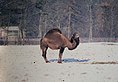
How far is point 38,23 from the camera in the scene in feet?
252

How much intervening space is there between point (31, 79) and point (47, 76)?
105 centimetres

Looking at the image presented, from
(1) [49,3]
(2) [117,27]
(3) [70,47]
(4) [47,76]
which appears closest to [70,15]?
(1) [49,3]

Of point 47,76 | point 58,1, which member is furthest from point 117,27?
point 47,76

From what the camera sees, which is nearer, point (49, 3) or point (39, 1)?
point (39, 1)

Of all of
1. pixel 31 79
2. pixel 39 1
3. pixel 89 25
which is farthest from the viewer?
pixel 89 25

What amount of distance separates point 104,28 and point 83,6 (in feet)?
30.0

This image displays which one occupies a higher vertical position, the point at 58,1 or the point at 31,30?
the point at 58,1

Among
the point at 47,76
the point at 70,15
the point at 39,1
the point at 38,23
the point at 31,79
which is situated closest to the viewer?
the point at 31,79

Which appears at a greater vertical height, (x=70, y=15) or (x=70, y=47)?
(x=70, y=15)

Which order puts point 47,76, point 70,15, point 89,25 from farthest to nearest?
point 89,25, point 70,15, point 47,76

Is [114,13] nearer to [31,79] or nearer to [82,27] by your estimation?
[82,27]

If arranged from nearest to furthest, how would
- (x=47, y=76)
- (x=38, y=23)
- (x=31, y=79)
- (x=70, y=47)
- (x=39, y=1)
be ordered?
(x=31, y=79), (x=47, y=76), (x=70, y=47), (x=39, y=1), (x=38, y=23)

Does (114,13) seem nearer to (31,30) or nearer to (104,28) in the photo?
(104,28)

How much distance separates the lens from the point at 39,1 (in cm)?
6838
